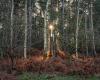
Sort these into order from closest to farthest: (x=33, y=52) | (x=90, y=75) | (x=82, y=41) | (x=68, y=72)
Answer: (x=90, y=75)
(x=68, y=72)
(x=33, y=52)
(x=82, y=41)

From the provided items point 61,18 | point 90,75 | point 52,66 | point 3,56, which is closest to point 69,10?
point 61,18

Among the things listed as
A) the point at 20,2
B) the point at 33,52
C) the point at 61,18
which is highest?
the point at 20,2

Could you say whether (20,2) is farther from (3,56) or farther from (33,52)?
(3,56)

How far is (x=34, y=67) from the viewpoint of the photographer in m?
15.4

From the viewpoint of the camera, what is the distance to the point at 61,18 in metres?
28.9

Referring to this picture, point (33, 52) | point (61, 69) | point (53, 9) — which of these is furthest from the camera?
point (33, 52)

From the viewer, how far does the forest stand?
14477 millimetres

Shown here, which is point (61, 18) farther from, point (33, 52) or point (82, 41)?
point (33, 52)

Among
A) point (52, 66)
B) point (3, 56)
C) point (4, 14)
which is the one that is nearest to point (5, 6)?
point (4, 14)

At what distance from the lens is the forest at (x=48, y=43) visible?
570 inches

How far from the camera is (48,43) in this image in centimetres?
2019

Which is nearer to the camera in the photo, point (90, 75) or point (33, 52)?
point (90, 75)

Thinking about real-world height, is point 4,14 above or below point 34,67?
above

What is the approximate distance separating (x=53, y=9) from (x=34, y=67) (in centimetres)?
962
